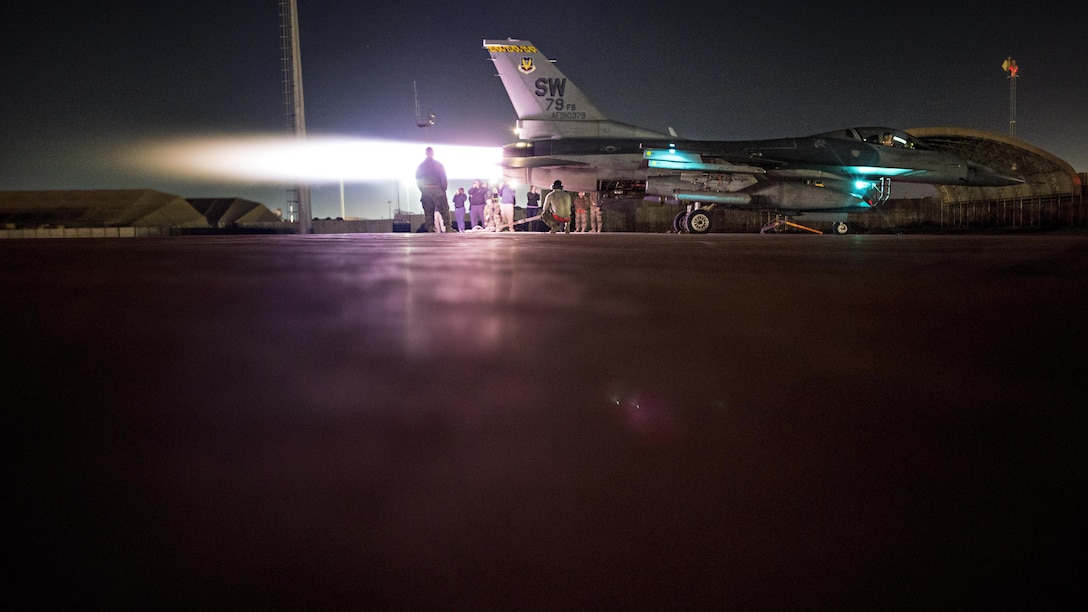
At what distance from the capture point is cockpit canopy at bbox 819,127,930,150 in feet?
32.3

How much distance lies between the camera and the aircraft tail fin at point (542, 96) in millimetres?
10711

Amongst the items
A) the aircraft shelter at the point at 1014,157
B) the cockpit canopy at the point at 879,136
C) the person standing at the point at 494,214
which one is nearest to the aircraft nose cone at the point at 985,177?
the cockpit canopy at the point at 879,136

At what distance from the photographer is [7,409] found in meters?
→ 0.45

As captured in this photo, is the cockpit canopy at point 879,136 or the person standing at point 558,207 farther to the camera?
the cockpit canopy at point 879,136

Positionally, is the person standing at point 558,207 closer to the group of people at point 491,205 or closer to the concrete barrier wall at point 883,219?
the group of people at point 491,205

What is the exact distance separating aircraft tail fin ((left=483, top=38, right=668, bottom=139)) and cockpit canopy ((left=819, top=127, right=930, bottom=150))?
3.58 m

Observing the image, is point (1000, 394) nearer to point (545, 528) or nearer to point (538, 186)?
point (545, 528)

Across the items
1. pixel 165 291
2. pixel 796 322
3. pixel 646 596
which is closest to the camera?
pixel 646 596

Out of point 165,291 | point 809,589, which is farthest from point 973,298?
point 165,291

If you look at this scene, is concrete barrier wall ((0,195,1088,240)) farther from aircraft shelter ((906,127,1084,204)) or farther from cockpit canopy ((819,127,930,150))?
cockpit canopy ((819,127,930,150))

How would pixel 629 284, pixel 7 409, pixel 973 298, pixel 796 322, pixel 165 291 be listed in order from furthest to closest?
pixel 629 284 → pixel 165 291 → pixel 973 298 → pixel 796 322 → pixel 7 409

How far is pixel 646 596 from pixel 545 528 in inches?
2.3

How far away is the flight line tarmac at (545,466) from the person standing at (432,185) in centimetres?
750

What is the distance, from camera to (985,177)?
415 inches
